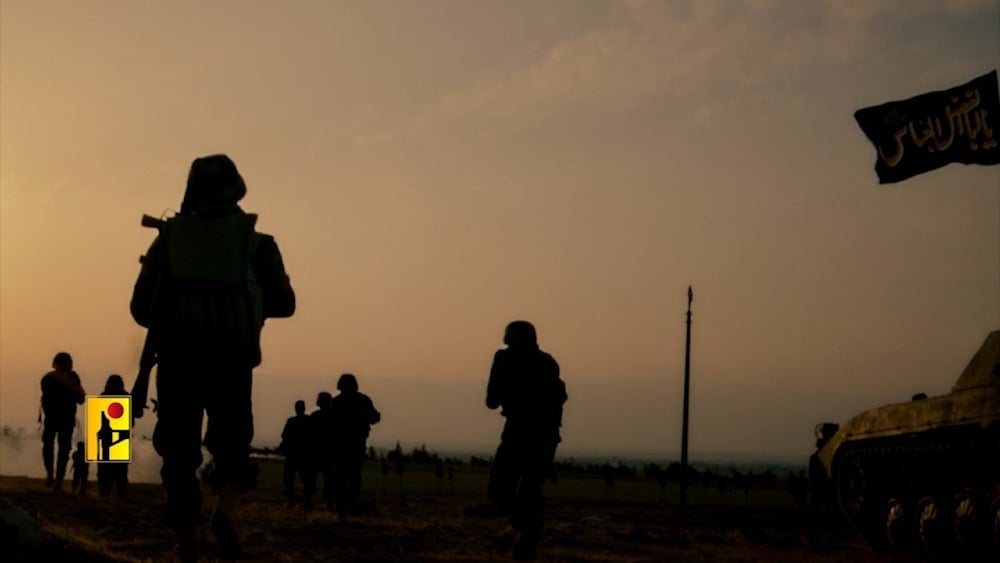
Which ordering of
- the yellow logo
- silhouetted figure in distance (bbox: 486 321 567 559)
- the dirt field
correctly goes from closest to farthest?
1. the dirt field
2. silhouetted figure in distance (bbox: 486 321 567 559)
3. the yellow logo

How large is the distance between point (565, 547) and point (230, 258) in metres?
6.50

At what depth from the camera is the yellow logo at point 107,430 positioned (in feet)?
43.9

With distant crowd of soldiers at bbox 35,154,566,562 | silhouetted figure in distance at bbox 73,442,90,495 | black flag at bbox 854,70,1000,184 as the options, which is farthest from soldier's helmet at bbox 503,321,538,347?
silhouetted figure in distance at bbox 73,442,90,495

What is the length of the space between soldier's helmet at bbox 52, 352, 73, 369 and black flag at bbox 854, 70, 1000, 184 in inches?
425

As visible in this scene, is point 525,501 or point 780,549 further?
point 780,549

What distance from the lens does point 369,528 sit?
1445 cm

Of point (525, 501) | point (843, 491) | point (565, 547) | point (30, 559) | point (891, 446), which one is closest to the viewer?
point (30, 559)

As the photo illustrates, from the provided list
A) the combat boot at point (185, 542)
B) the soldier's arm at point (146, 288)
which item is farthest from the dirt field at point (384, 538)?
the soldier's arm at point (146, 288)

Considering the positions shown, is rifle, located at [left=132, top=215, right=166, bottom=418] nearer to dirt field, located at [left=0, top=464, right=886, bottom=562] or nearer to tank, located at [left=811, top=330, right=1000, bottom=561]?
dirt field, located at [left=0, top=464, right=886, bottom=562]

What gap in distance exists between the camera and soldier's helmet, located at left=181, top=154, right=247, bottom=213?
26.7 ft

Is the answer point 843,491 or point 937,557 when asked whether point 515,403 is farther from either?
point 843,491

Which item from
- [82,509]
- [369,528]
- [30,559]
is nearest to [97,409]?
[82,509]

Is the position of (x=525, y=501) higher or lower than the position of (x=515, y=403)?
lower

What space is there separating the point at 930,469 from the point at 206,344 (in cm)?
1101
